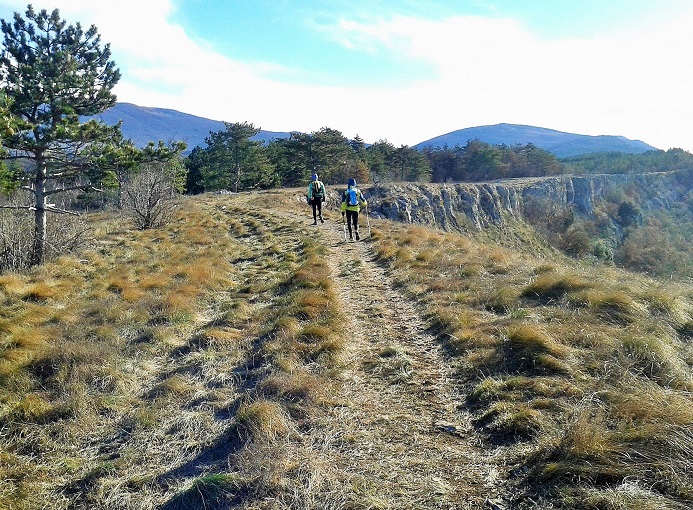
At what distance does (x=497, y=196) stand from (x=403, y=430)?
65988 millimetres

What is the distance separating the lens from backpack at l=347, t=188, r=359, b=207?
13.7 metres

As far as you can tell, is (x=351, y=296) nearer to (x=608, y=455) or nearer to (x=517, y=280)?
(x=517, y=280)

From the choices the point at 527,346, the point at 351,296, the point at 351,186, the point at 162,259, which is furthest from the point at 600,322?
the point at 162,259

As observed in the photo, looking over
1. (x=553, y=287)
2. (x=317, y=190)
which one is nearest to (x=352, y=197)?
(x=317, y=190)

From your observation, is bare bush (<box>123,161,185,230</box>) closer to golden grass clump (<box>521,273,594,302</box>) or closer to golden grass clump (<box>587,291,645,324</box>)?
golden grass clump (<box>521,273,594,302</box>)

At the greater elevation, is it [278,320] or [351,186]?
[351,186]

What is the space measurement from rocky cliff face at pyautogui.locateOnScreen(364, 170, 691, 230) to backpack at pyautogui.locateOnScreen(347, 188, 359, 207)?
28437mm

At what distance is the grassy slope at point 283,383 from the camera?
10.7 feet

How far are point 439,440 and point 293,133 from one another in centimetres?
4996

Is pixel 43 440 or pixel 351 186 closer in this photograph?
pixel 43 440

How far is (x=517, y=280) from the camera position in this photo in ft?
27.7

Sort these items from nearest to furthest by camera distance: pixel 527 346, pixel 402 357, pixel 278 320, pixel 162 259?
pixel 527 346, pixel 402 357, pixel 278 320, pixel 162 259

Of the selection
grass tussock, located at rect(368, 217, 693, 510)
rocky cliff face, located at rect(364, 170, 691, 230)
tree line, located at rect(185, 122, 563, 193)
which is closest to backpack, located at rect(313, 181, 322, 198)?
grass tussock, located at rect(368, 217, 693, 510)

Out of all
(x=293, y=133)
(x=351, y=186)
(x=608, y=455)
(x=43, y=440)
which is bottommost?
(x=43, y=440)
